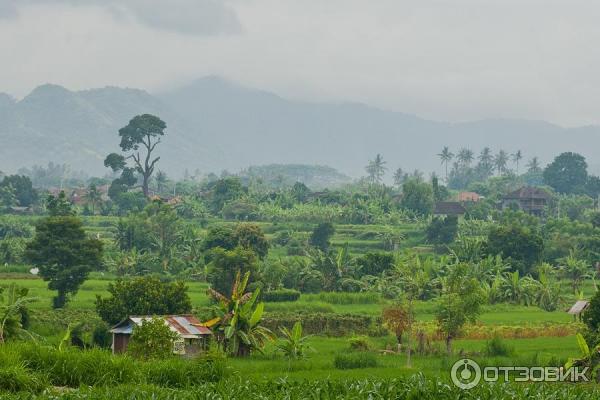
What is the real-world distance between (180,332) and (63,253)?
18098mm

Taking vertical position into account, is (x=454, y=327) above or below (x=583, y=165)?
below

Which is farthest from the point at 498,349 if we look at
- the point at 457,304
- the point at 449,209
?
the point at 449,209

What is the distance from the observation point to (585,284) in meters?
68.1

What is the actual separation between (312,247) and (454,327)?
40.3 meters

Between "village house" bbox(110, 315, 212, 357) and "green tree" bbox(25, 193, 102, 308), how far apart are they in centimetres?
1512

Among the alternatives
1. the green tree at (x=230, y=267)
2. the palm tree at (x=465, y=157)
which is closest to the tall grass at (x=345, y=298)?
the green tree at (x=230, y=267)

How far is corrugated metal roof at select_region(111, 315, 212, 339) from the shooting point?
3804 centimetres

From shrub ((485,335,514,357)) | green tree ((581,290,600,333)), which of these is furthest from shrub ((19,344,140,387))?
green tree ((581,290,600,333))

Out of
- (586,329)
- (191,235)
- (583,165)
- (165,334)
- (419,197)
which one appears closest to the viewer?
(165,334)

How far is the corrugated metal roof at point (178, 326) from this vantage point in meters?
38.0

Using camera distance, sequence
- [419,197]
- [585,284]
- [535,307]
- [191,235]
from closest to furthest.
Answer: [535,307], [585,284], [191,235], [419,197]

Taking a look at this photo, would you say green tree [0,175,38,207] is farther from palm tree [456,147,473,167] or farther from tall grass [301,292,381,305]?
palm tree [456,147,473,167]

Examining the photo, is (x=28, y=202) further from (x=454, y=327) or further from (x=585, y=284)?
(x=454, y=327)

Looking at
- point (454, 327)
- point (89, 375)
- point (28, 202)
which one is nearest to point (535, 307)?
point (454, 327)
